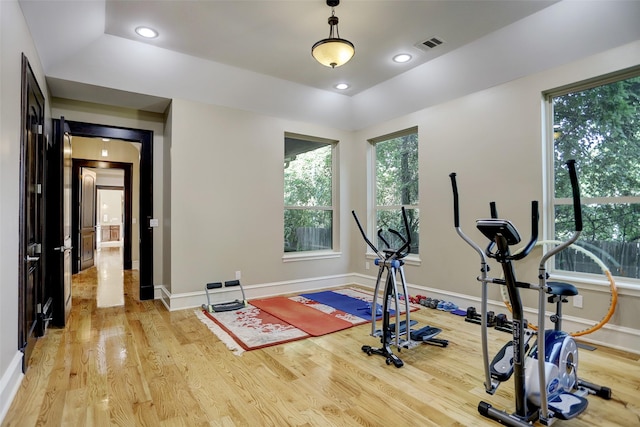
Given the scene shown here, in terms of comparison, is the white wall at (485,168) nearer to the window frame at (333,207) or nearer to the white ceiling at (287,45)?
the white ceiling at (287,45)

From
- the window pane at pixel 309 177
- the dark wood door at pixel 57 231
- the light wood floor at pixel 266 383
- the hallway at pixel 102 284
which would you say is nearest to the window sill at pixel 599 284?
the light wood floor at pixel 266 383

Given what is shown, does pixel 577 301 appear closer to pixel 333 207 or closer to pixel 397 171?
pixel 397 171

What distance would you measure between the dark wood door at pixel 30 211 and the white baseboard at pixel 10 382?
14 centimetres

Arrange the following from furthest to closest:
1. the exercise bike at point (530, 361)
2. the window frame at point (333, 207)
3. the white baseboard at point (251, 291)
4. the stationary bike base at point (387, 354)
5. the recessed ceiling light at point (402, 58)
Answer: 1. the window frame at point (333, 207)
2. the white baseboard at point (251, 291)
3. the recessed ceiling light at point (402, 58)
4. the stationary bike base at point (387, 354)
5. the exercise bike at point (530, 361)

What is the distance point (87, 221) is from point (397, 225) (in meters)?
7.62

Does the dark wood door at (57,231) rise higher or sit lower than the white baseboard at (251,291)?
higher

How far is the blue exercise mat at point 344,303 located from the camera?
4100 mm

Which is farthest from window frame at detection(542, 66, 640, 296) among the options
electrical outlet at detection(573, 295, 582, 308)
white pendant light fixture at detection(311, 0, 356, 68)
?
white pendant light fixture at detection(311, 0, 356, 68)

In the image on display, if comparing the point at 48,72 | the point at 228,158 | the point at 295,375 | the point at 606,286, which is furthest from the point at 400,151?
the point at 48,72

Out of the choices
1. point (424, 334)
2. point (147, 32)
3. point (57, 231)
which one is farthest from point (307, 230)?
point (147, 32)

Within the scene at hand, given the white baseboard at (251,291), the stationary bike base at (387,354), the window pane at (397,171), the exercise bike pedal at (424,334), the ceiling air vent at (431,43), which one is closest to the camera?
the stationary bike base at (387,354)

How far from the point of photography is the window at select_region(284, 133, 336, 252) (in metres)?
5.38

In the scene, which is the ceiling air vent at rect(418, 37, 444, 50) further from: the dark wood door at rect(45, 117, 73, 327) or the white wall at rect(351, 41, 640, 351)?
the dark wood door at rect(45, 117, 73, 327)

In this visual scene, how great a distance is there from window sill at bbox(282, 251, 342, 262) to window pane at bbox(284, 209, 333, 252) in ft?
0.32
